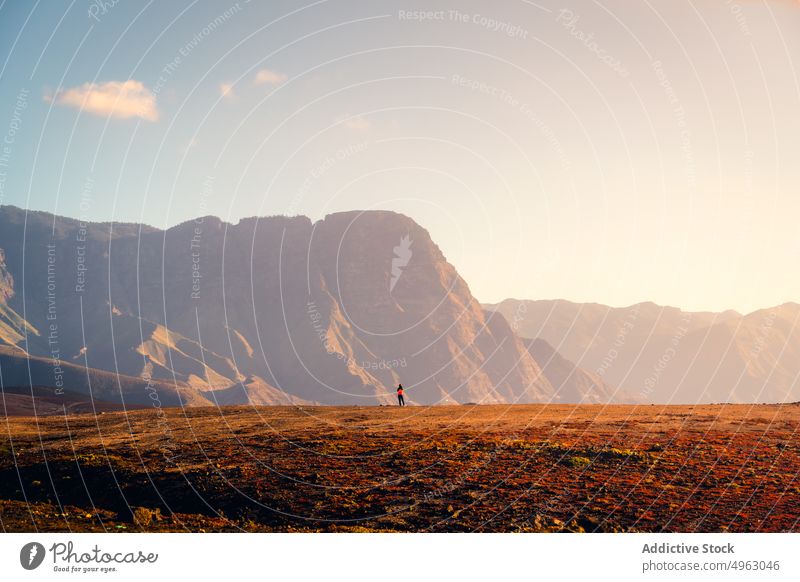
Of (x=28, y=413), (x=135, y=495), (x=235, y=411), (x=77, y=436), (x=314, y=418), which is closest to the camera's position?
(x=135, y=495)

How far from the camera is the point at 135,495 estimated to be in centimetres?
3005

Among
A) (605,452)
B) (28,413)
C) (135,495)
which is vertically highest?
(605,452)

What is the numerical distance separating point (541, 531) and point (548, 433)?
1528 centimetres

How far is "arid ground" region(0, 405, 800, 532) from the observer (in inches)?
1044

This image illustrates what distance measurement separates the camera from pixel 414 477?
30922 millimetres

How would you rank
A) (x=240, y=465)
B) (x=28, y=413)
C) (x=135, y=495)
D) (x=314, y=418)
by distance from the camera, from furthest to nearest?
(x=28, y=413)
(x=314, y=418)
(x=240, y=465)
(x=135, y=495)

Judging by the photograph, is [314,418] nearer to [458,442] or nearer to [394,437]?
[394,437]

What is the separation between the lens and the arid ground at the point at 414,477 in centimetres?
2652

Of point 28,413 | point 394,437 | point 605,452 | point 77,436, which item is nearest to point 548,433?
point 605,452

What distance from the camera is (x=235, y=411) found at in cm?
5562

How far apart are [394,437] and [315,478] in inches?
380

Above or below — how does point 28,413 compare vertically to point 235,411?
below

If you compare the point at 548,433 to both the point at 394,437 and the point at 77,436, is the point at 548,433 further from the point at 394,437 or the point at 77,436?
the point at 77,436

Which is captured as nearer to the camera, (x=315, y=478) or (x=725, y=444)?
(x=315, y=478)
